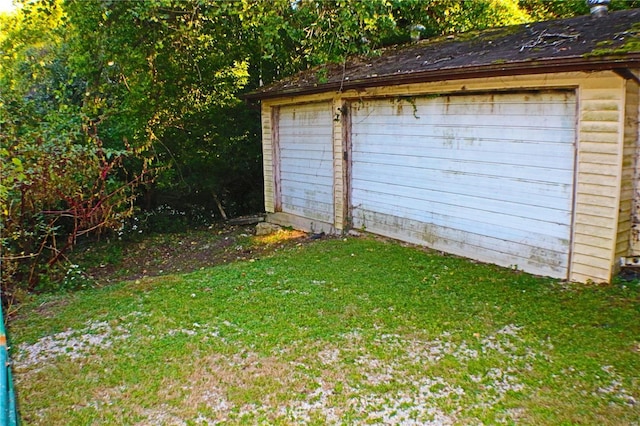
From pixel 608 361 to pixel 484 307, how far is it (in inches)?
50.2

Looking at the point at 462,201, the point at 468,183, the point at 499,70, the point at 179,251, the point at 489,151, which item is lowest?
the point at 179,251

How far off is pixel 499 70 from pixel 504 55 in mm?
398

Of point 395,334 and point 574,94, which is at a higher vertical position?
point 574,94

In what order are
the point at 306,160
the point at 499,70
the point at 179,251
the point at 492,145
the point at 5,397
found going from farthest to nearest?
the point at 179,251, the point at 306,160, the point at 492,145, the point at 499,70, the point at 5,397

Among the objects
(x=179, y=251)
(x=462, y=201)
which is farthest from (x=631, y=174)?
(x=179, y=251)

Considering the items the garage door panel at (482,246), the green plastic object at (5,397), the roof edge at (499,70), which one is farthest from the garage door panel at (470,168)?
the green plastic object at (5,397)

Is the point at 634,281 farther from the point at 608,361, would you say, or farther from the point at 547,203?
the point at 608,361

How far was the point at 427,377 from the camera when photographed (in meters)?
3.58

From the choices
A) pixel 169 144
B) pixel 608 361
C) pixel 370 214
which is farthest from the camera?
pixel 169 144

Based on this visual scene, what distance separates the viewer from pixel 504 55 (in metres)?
5.63

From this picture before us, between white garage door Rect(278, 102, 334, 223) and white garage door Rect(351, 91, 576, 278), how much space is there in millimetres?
679

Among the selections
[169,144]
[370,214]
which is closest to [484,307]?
[370,214]

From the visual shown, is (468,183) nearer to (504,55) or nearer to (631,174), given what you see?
(504,55)

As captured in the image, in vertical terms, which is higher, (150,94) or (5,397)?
(150,94)
